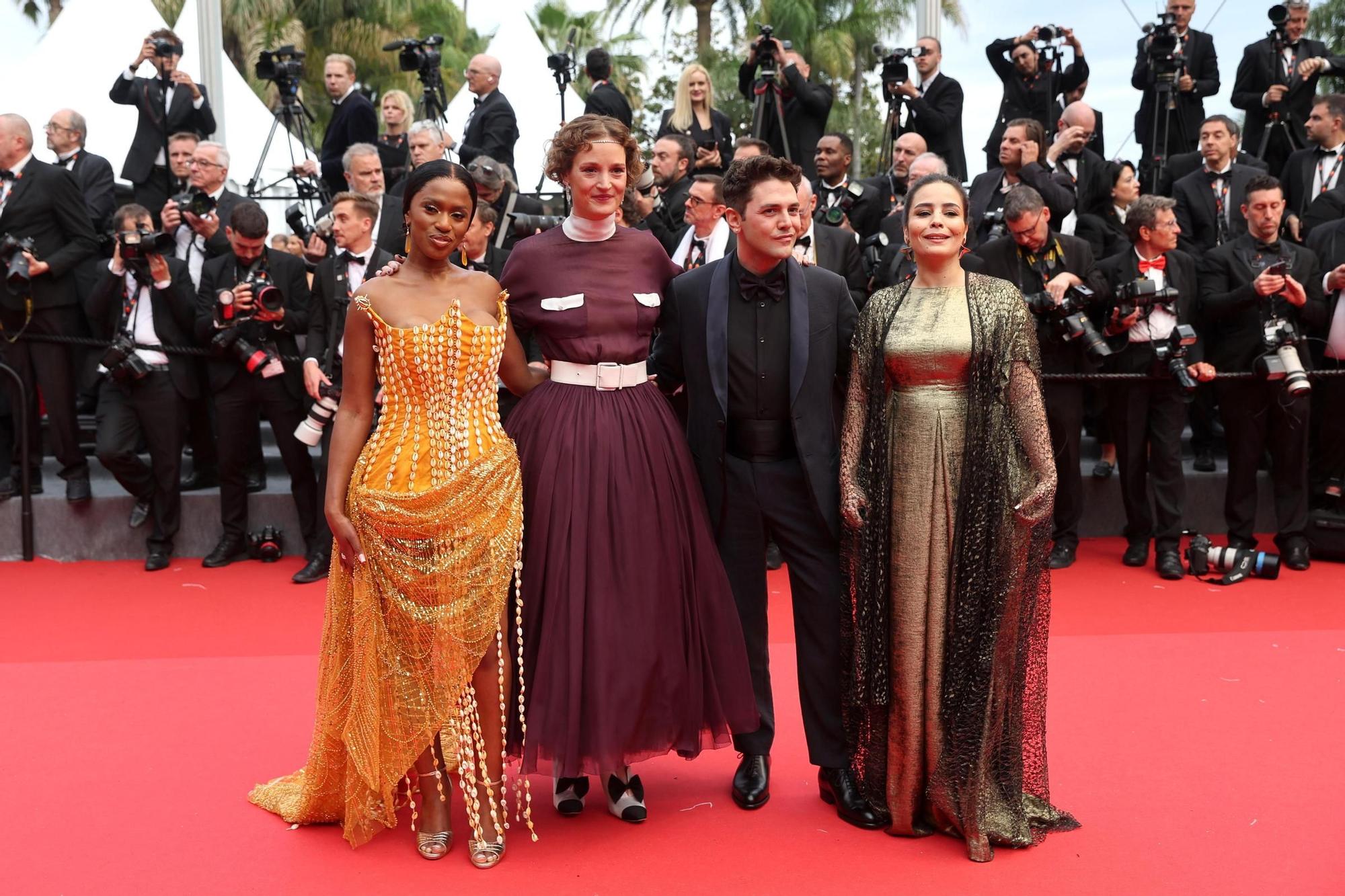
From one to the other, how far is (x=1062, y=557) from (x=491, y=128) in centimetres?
454

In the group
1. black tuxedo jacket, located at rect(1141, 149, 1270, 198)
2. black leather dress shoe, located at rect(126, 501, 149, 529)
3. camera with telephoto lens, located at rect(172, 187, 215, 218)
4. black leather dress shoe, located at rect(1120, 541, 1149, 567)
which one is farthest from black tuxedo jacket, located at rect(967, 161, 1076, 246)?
black leather dress shoe, located at rect(126, 501, 149, 529)

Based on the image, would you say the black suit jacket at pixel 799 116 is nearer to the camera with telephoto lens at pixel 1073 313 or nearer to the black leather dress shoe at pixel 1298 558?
the camera with telephoto lens at pixel 1073 313

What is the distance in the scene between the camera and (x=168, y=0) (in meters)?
21.8

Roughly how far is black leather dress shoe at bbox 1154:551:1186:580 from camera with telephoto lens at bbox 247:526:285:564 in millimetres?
4491

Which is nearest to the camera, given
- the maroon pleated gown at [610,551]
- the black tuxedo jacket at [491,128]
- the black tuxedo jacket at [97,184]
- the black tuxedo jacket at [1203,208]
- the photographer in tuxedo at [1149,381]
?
the maroon pleated gown at [610,551]

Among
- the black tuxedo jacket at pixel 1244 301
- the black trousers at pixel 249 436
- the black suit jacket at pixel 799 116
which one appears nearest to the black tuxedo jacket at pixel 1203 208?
the black tuxedo jacket at pixel 1244 301

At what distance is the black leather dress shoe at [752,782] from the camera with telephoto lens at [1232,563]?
350cm

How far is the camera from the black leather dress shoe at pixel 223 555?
6.84 m

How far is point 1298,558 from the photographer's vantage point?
6.61 meters

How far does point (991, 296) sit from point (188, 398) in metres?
4.83

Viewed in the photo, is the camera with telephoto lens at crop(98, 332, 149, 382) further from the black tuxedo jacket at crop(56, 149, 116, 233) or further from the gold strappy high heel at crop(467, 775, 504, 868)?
the gold strappy high heel at crop(467, 775, 504, 868)

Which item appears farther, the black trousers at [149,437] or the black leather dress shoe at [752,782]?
the black trousers at [149,437]

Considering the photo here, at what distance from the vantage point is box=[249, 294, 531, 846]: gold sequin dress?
3338mm

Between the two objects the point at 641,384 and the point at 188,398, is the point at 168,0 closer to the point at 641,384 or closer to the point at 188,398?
the point at 188,398
